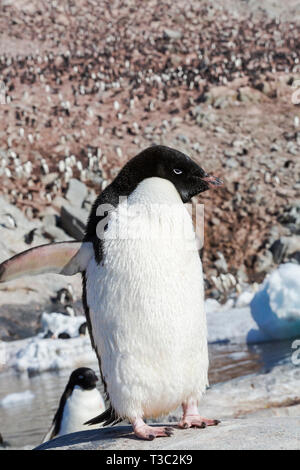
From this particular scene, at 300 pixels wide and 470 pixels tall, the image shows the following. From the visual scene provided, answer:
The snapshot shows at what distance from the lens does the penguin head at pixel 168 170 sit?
336 centimetres

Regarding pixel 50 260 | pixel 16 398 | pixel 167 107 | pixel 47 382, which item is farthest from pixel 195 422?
pixel 167 107

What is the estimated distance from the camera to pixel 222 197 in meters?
21.8

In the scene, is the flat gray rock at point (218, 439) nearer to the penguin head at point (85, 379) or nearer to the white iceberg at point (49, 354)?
the penguin head at point (85, 379)

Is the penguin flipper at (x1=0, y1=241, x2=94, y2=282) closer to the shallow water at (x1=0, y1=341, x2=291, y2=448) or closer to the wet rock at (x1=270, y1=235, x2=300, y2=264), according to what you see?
the shallow water at (x1=0, y1=341, x2=291, y2=448)

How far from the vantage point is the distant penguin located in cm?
583

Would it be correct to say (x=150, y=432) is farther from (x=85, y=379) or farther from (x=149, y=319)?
(x=85, y=379)

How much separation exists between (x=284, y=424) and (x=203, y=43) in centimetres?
3297

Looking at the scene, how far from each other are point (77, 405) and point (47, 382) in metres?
4.65

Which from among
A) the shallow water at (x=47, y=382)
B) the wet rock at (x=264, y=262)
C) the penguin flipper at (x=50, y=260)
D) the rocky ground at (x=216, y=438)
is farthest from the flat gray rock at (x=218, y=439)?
the wet rock at (x=264, y=262)

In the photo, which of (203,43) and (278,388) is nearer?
(278,388)

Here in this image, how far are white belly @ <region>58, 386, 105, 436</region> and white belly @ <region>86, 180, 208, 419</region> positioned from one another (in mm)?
2629

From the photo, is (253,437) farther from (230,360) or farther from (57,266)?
(230,360)

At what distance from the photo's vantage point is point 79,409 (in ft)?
19.5

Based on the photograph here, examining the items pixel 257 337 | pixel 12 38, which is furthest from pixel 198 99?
pixel 257 337
